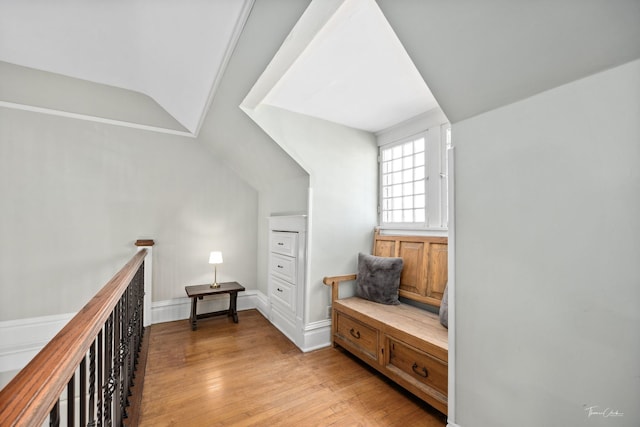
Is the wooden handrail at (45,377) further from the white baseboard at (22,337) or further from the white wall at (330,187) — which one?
the white baseboard at (22,337)

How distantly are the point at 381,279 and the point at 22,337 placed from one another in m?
3.65

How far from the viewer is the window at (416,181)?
8.13ft

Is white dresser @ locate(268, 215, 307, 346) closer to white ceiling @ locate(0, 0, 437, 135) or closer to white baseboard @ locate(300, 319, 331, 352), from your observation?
white baseboard @ locate(300, 319, 331, 352)

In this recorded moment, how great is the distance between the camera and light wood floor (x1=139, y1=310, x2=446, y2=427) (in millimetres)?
1753

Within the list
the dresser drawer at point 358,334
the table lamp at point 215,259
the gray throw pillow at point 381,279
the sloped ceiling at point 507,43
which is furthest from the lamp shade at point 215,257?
the sloped ceiling at point 507,43

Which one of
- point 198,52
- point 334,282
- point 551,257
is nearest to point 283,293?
point 334,282

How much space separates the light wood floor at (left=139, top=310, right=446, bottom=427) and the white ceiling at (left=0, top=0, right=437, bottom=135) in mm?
2350

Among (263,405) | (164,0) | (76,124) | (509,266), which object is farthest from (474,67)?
(76,124)

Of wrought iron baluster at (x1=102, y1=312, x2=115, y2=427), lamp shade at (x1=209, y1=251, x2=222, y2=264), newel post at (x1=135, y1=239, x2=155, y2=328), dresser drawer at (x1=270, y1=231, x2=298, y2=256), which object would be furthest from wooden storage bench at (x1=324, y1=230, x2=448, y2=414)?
newel post at (x1=135, y1=239, x2=155, y2=328)

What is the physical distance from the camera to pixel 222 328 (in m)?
3.20

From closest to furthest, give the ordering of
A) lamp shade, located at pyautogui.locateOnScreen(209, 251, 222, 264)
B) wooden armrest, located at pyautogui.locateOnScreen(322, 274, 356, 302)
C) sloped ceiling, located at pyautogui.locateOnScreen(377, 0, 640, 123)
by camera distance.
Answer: sloped ceiling, located at pyautogui.locateOnScreen(377, 0, 640, 123) < wooden armrest, located at pyautogui.locateOnScreen(322, 274, 356, 302) < lamp shade, located at pyautogui.locateOnScreen(209, 251, 222, 264)

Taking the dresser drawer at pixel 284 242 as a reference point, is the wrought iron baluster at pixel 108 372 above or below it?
below

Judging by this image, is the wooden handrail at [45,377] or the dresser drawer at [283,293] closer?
the wooden handrail at [45,377]

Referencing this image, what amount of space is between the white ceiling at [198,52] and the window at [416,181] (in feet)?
0.99
